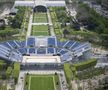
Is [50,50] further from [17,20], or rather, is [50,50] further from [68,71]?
[17,20]

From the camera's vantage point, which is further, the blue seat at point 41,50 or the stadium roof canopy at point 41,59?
the blue seat at point 41,50

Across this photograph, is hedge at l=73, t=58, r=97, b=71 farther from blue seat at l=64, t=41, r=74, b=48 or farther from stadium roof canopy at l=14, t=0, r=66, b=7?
stadium roof canopy at l=14, t=0, r=66, b=7

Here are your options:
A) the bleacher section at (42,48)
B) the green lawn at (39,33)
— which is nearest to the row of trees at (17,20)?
the green lawn at (39,33)

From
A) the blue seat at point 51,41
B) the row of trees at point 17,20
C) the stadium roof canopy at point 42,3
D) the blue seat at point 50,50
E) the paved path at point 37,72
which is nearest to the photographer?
the paved path at point 37,72

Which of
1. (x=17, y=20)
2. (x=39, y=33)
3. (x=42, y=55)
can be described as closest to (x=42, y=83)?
(x=42, y=55)

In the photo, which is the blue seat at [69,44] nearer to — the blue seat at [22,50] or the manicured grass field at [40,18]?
the blue seat at [22,50]

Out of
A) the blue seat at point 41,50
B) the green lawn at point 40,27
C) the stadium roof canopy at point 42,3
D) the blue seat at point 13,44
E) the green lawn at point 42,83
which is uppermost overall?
the stadium roof canopy at point 42,3
